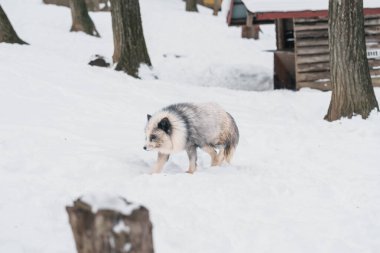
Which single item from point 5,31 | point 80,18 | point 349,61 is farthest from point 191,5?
point 349,61

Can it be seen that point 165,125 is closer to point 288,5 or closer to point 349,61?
point 349,61

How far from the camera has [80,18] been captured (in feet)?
69.7

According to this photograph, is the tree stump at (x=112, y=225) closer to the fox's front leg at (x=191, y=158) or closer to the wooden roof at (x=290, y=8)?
the fox's front leg at (x=191, y=158)

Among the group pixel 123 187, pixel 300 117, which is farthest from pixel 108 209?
pixel 300 117

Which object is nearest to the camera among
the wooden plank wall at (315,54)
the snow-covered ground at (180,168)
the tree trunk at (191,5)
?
the snow-covered ground at (180,168)

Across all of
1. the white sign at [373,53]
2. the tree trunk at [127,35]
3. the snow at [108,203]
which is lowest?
the snow at [108,203]

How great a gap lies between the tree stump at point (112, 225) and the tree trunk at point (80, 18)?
19742mm

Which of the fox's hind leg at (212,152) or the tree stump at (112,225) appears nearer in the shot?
the tree stump at (112,225)

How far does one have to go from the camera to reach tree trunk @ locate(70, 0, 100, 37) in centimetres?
2108

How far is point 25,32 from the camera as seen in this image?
20172mm

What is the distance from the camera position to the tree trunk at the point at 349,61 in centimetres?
1058

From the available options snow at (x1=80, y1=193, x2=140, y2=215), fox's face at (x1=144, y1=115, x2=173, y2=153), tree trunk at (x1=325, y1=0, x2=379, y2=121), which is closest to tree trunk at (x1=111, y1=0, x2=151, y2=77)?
tree trunk at (x1=325, y1=0, x2=379, y2=121)

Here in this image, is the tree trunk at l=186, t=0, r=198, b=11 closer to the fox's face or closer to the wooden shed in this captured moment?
the wooden shed

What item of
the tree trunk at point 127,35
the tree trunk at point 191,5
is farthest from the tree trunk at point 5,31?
the tree trunk at point 191,5
